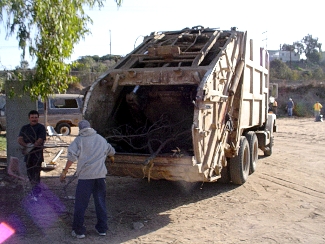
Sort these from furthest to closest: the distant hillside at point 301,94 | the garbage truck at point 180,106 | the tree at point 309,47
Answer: the tree at point 309,47 → the distant hillside at point 301,94 → the garbage truck at point 180,106

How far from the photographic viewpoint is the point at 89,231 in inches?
221

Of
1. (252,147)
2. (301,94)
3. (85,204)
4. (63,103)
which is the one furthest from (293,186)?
(301,94)

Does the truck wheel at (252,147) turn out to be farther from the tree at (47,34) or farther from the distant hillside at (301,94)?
the distant hillside at (301,94)

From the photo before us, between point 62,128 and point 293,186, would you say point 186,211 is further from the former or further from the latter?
point 62,128

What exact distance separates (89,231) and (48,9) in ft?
11.2

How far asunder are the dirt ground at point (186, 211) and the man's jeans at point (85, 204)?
141 mm

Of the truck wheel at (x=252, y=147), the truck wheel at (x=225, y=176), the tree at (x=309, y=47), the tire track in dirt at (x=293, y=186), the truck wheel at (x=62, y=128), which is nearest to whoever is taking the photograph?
the tire track in dirt at (x=293, y=186)

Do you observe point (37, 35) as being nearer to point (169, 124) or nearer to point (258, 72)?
point (169, 124)

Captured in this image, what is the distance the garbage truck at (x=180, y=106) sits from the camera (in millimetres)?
6172

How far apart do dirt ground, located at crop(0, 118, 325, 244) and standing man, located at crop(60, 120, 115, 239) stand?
0.19m

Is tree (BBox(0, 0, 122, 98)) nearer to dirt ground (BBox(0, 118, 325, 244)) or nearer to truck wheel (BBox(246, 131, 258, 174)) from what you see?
dirt ground (BBox(0, 118, 325, 244))

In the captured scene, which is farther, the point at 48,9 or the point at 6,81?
the point at 6,81

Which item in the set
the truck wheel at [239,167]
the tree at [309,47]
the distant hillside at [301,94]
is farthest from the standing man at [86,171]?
the tree at [309,47]

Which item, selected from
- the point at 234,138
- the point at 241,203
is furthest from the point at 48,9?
the point at 241,203
